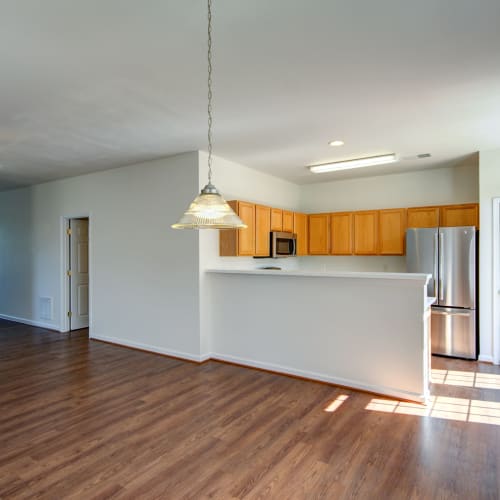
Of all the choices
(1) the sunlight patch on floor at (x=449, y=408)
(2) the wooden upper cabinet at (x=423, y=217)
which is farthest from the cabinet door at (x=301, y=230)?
(1) the sunlight patch on floor at (x=449, y=408)

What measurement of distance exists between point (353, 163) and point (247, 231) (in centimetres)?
175

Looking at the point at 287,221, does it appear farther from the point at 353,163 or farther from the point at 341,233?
the point at 353,163

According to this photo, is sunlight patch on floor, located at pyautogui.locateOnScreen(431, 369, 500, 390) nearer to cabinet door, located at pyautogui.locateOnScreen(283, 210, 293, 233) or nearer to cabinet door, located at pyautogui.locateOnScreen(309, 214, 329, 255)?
cabinet door, located at pyautogui.locateOnScreen(309, 214, 329, 255)

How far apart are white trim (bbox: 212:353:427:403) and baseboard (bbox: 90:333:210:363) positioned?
23 cm

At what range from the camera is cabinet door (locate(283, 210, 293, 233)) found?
5.85 metres

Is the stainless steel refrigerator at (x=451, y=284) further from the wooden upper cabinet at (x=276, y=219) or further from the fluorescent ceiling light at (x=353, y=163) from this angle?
the wooden upper cabinet at (x=276, y=219)

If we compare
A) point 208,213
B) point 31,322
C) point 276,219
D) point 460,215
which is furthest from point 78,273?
point 460,215

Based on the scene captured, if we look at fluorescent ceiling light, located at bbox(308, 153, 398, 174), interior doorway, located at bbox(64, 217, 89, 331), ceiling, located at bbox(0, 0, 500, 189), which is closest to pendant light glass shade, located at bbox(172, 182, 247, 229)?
ceiling, located at bbox(0, 0, 500, 189)

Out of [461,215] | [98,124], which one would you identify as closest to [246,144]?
[98,124]

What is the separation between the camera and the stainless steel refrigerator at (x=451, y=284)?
477 cm

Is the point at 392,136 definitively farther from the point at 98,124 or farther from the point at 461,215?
the point at 98,124

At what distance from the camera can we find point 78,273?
6.64m

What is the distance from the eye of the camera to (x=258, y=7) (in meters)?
1.94

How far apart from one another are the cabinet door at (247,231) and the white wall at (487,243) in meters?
2.91
